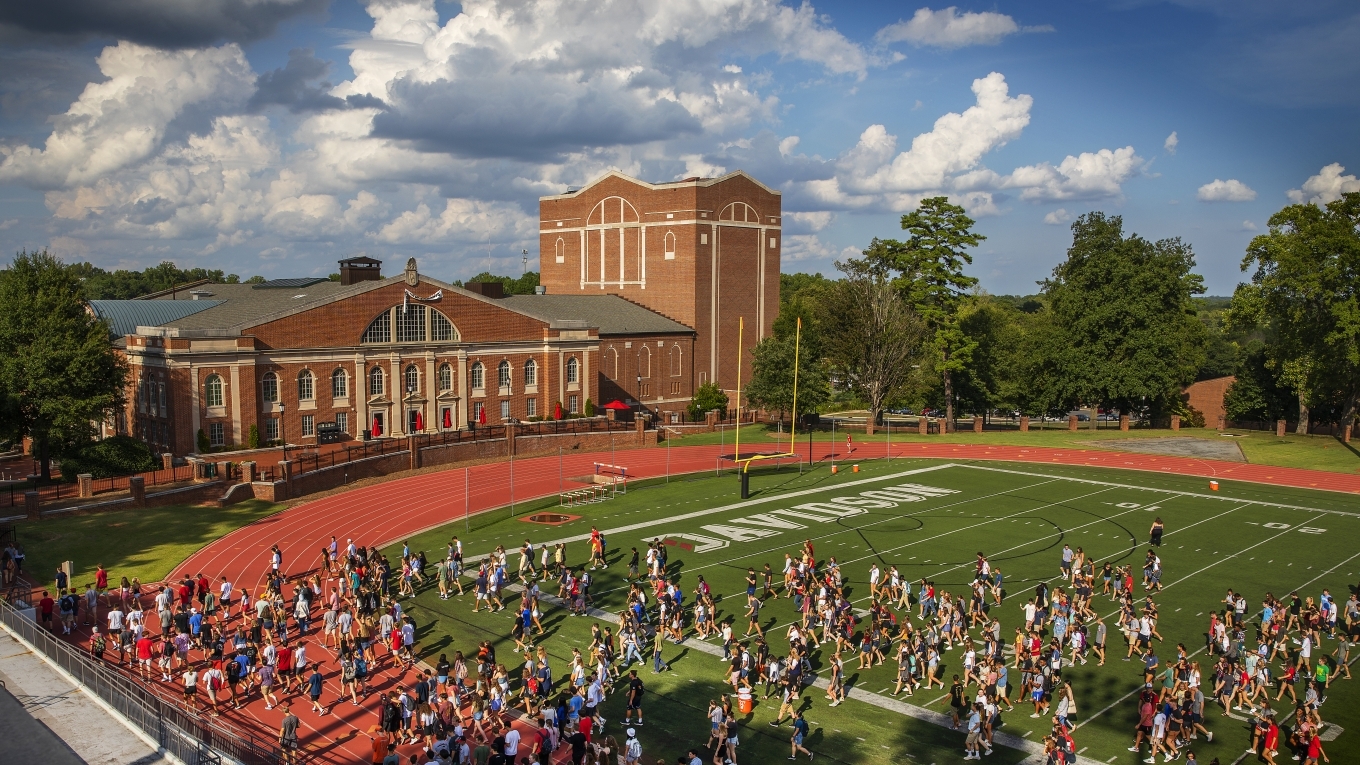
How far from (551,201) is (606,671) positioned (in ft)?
246

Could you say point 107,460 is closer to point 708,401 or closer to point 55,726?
point 55,726

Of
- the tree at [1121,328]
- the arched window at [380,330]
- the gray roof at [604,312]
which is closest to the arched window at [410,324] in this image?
the arched window at [380,330]

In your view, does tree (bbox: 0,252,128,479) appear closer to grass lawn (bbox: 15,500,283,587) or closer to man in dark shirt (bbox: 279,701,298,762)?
grass lawn (bbox: 15,500,283,587)

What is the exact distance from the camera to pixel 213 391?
52344mm

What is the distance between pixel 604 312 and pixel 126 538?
48579 millimetres

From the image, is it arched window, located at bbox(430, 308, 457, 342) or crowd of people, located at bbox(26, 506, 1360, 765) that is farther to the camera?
arched window, located at bbox(430, 308, 457, 342)

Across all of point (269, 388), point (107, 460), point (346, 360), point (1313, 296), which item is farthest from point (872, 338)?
point (107, 460)

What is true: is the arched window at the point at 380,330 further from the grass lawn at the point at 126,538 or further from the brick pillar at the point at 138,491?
the brick pillar at the point at 138,491

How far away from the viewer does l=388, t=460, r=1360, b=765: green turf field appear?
73.2 ft

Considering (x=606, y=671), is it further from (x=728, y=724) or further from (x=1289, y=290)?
(x=1289, y=290)

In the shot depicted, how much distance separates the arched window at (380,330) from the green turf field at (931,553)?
20.8 m

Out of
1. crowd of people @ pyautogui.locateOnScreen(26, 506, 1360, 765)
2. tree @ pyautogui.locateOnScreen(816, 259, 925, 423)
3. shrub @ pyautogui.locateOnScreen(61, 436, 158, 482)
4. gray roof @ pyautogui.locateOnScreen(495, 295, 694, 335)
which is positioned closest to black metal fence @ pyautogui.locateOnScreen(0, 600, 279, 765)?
crowd of people @ pyautogui.locateOnScreen(26, 506, 1360, 765)

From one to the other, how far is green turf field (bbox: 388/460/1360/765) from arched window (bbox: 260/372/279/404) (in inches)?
755

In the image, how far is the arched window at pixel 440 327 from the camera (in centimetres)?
6225
